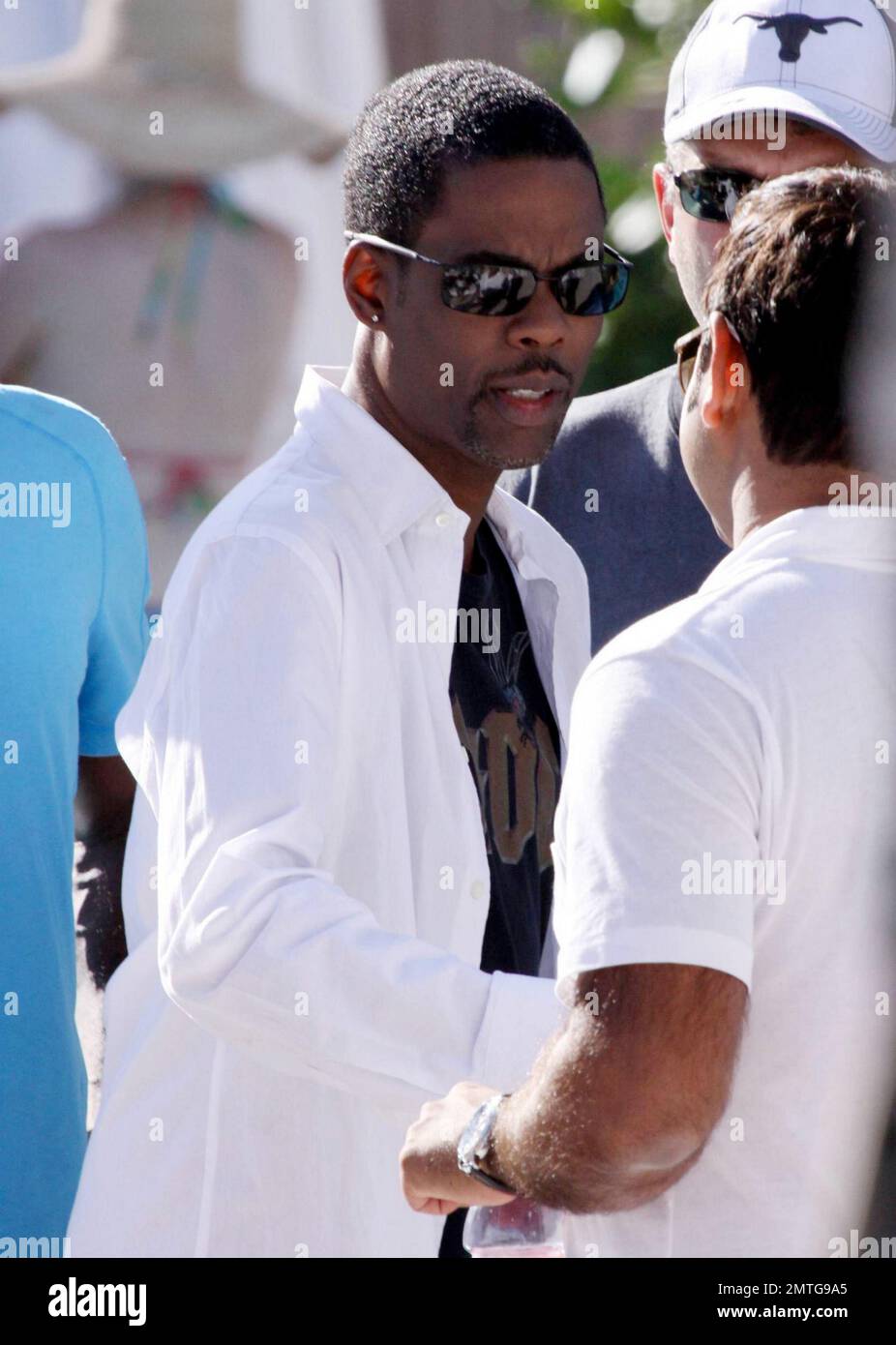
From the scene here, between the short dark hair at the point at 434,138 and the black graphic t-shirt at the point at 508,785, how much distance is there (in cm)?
53

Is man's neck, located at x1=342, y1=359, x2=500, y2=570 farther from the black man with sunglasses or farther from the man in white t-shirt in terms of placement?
the man in white t-shirt

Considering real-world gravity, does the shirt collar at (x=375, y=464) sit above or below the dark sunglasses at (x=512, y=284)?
below

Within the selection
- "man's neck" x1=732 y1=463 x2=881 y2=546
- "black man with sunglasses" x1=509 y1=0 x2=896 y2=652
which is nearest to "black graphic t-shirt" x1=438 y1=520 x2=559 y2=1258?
"black man with sunglasses" x1=509 y1=0 x2=896 y2=652

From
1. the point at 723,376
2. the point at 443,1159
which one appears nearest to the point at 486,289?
the point at 723,376

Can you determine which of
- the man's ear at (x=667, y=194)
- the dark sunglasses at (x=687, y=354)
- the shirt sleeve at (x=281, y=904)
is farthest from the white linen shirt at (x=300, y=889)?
the man's ear at (x=667, y=194)

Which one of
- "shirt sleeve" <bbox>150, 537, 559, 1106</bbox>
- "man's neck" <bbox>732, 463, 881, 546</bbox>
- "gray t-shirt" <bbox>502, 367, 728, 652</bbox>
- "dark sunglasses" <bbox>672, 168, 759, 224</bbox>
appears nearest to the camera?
"man's neck" <bbox>732, 463, 881, 546</bbox>

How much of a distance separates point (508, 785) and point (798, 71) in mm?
1266

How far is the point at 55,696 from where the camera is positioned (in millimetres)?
2455

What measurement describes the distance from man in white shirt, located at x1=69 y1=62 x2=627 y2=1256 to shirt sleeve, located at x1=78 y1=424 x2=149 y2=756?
0.31 m

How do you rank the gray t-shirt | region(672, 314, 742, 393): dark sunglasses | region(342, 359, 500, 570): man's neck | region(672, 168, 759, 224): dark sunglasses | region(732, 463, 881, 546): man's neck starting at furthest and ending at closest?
1. the gray t-shirt
2. region(672, 168, 759, 224): dark sunglasses
3. region(342, 359, 500, 570): man's neck
4. region(672, 314, 742, 393): dark sunglasses
5. region(732, 463, 881, 546): man's neck

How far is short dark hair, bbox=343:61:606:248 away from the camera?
7.73 ft

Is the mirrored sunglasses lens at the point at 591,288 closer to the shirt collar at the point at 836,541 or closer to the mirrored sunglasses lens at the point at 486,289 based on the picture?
the mirrored sunglasses lens at the point at 486,289

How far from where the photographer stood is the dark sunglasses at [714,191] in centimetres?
281

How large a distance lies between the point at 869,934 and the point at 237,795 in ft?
2.43
